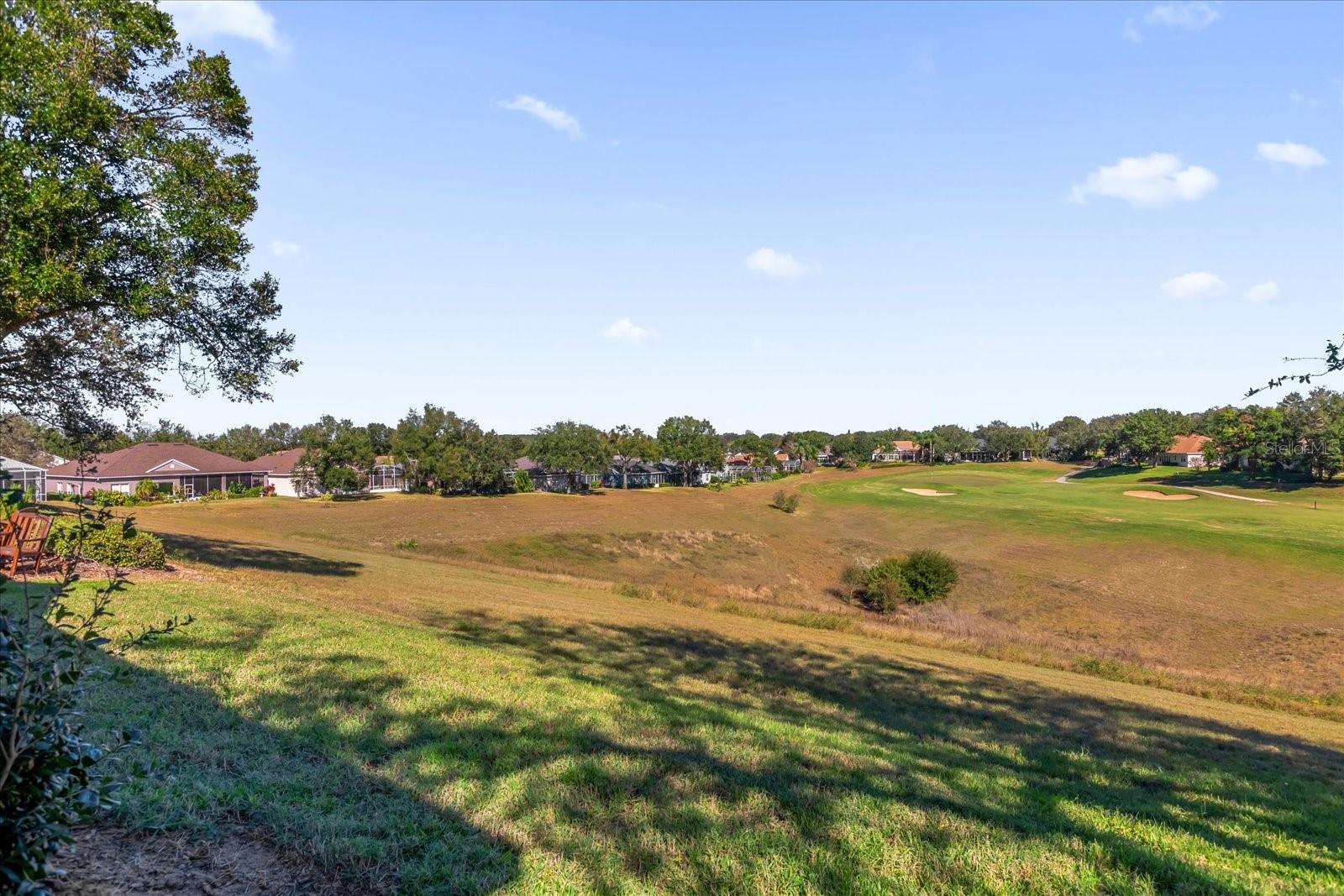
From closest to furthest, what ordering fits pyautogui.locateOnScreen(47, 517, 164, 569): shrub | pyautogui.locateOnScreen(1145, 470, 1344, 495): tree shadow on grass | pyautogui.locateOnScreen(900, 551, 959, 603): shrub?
pyautogui.locateOnScreen(47, 517, 164, 569): shrub, pyautogui.locateOnScreen(900, 551, 959, 603): shrub, pyautogui.locateOnScreen(1145, 470, 1344, 495): tree shadow on grass

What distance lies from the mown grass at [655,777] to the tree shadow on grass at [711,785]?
0.09ft

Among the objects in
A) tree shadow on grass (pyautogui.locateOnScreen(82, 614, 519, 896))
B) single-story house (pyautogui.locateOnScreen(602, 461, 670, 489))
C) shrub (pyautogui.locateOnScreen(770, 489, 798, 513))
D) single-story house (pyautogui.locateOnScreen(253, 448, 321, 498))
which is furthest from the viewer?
single-story house (pyautogui.locateOnScreen(602, 461, 670, 489))

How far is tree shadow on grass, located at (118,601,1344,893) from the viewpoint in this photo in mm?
4941

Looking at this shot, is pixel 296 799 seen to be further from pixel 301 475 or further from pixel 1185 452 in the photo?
pixel 1185 452

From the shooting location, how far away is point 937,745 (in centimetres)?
958

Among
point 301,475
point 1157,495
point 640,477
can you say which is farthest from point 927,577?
point 640,477

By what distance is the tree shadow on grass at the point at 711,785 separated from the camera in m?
4.94

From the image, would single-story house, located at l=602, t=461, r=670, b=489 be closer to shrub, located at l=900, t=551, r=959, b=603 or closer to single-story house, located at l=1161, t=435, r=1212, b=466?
single-story house, located at l=1161, t=435, r=1212, b=466

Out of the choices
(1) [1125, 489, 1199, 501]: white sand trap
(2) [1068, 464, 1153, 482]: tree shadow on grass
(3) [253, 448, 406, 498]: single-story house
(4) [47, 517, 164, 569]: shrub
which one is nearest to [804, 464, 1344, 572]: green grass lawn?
(2) [1068, 464, 1153, 482]: tree shadow on grass

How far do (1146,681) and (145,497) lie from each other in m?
78.8

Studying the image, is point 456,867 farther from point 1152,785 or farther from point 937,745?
point 1152,785

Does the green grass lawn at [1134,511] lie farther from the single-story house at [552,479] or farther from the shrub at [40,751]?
the shrub at [40,751]

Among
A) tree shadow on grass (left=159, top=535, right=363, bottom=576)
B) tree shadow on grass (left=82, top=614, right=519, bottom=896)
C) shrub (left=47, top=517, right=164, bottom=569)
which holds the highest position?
shrub (left=47, top=517, right=164, bottom=569)

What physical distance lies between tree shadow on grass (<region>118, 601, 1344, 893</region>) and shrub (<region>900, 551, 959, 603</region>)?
82.1ft
